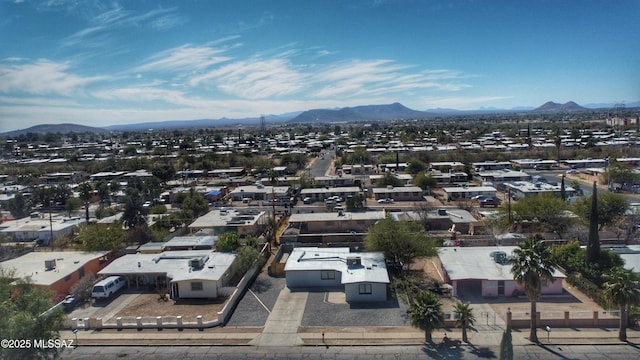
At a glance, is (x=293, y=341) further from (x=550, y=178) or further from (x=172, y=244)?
(x=550, y=178)

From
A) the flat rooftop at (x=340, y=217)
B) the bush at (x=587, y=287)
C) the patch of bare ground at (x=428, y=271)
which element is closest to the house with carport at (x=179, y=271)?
the flat rooftop at (x=340, y=217)

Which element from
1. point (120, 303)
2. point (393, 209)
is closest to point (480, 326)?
point (120, 303)

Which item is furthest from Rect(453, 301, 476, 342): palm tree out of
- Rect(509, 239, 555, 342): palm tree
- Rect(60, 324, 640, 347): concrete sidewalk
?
Rect(509, 239, 555, 342): palm tree

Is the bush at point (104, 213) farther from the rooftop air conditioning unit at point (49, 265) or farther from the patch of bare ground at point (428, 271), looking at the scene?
the patch of bare ground at point (428, 271)

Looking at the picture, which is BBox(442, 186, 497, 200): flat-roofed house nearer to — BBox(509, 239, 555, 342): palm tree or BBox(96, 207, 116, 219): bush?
BBox(509, 239, 555, 342): palm tree

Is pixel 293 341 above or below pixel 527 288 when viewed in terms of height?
below

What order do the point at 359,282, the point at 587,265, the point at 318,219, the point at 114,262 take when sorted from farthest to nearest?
the point at 318,219, the point at 114,262, the point at 587,265, the point at 359,282

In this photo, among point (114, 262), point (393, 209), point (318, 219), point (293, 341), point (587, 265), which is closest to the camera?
point (293, 341)
